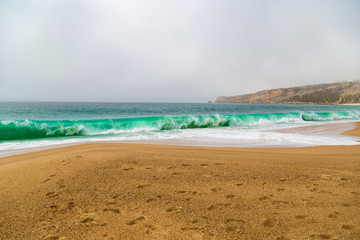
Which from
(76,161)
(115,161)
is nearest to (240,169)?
(115,161)

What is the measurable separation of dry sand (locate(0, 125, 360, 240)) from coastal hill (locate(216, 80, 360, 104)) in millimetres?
129402

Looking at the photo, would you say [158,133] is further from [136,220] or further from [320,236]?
[320,236]

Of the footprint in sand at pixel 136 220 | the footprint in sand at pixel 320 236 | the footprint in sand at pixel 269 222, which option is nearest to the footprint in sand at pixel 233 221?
the footprint in sand at pixel 269 222

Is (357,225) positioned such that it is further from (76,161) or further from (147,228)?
(76,161)

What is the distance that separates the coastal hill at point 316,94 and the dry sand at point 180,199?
12940 cm

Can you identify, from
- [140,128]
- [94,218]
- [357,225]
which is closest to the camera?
[357,225]

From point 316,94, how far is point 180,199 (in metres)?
141

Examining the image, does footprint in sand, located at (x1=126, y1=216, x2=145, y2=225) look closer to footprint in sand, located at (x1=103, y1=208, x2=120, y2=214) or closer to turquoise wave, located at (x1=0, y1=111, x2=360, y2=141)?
footprint in sand, located at (x1=103, y1=208, x2=120, y2=214)

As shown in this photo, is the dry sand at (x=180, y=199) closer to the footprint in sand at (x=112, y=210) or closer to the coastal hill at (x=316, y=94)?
the footprint in sand at (x=112, y=210)

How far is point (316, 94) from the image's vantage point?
116125 mm

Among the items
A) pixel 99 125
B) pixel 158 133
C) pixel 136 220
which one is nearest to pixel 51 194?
pixel 136 220

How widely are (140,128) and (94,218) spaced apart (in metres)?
13.4

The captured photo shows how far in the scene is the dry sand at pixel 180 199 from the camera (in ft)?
7.53

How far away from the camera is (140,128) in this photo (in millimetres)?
15766
